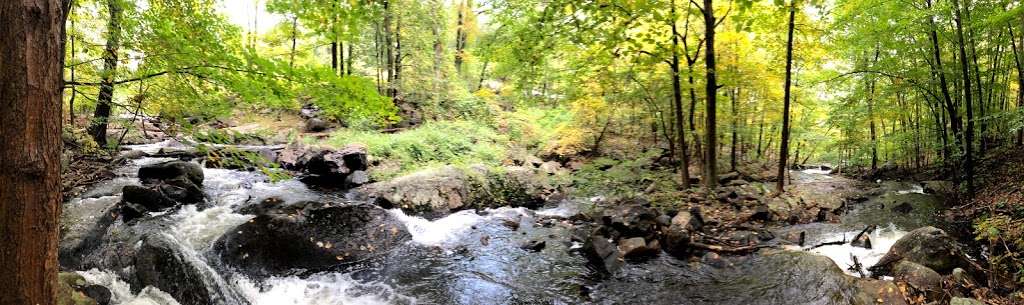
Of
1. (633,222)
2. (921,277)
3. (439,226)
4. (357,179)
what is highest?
(357,179)

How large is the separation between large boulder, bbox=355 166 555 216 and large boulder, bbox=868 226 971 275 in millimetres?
7846

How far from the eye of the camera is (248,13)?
36.3 metres

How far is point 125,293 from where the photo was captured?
5.69 m

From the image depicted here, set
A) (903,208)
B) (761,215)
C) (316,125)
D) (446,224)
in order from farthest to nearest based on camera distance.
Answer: (316,125), (903,208), (761,215), (446,224)

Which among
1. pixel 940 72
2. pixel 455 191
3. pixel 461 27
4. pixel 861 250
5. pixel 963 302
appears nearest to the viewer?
pixel 963 302

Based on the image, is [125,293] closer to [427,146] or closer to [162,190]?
[162,190]

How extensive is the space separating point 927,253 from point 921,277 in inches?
31.1

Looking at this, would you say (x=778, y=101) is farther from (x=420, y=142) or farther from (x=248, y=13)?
(x=248, y=13)

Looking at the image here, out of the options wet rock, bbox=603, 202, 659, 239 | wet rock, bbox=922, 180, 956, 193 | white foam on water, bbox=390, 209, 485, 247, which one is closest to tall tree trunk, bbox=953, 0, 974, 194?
wet rock, bbox=922, 180, 956, 193

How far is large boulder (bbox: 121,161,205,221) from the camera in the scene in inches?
352

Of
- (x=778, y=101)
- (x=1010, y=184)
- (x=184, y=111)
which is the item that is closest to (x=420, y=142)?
(x=184, y=111)

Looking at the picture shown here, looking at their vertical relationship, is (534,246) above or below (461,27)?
below

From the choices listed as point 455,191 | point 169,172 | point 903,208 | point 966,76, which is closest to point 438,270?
point 455,191

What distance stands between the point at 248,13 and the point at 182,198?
31.5m
